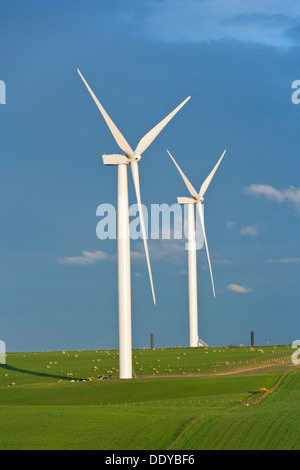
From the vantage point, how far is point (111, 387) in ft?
257

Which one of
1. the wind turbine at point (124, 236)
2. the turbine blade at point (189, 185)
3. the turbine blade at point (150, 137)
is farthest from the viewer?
the turbine blade at point (189, 185)

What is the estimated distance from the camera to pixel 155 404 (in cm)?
6950

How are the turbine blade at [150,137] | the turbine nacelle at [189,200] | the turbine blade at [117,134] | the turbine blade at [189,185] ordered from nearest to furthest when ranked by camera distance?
1. the turbine blade at [117,134]
2. the turbine blade at [150,137]
3. the turbine blade at [189,185]
4. the turbine nacelle at [189,200]

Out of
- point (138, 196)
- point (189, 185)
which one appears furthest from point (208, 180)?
point (138, 196)

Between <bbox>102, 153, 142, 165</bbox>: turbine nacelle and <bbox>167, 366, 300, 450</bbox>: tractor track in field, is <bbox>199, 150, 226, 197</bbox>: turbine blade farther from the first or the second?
<bbox>167, 366, 300, 450</bbox>: tractor track in field

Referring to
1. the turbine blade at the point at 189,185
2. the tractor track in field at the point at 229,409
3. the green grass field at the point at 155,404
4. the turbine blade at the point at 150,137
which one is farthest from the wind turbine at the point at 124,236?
the turbine blade at the point at 189,185

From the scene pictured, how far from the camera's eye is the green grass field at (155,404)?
5047 centimetres

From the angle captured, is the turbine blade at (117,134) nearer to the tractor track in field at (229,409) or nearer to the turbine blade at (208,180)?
the tractor track in field at (229,409)

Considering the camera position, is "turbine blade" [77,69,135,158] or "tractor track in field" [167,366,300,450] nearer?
"tractor track in field" [167,366,300,450]

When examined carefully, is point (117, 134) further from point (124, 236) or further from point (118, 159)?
point (124, 236)

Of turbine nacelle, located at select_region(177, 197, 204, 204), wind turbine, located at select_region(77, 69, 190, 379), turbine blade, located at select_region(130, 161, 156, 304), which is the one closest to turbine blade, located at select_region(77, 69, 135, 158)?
wind turbine, located at select_region(77, 69, 190, 379)

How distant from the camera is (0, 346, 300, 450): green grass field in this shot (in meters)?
50.5

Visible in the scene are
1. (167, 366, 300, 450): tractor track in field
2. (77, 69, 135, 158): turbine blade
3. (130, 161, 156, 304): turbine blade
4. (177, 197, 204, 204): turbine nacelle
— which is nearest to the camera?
(167, 366, 300, 450): tractor track in field
